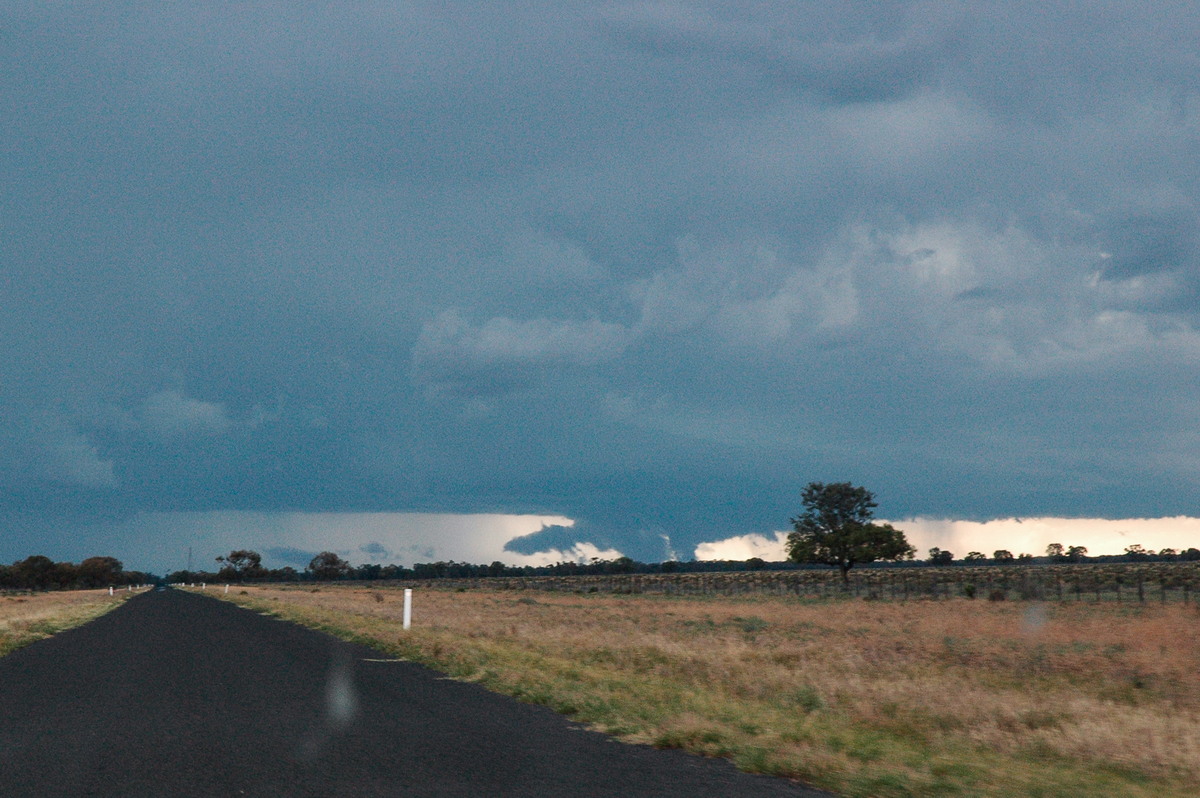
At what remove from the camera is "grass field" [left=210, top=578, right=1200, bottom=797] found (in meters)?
8.63

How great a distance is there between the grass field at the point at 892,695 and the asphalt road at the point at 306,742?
73 centimetres

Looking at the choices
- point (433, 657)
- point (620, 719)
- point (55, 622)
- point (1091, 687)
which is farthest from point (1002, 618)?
point (55, 622)

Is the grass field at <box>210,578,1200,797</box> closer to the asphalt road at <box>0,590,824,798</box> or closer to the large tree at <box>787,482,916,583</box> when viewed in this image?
the asphalt road at <box>0,590,824,798</box>

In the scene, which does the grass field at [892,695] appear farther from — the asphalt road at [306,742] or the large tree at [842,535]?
the large tree at [842,535]

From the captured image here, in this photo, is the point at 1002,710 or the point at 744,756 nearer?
the point at 744,756

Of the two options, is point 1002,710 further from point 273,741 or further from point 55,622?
point 55,622

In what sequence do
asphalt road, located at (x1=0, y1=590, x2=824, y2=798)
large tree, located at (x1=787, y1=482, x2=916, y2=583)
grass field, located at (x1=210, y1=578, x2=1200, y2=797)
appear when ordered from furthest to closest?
1. large tree, located at (x1=787, y1=482, x2=916, y2=583)
2. grass field, located at (x1=210, y1=578, x2=1200, y2=797)
3. asphalt road, located at (x1=0, y1=590, x2=824, y2=798)

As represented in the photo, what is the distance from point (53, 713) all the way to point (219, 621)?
26.0 metres

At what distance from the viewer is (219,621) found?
3694 centimetres

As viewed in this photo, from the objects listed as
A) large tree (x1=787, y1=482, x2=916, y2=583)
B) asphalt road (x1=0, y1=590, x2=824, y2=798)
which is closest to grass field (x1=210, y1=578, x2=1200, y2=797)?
asphalt road (x1=0, y1=590, x2=824, y2=798)

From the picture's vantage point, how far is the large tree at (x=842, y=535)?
89.8 m

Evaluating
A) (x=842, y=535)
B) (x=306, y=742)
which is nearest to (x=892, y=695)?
(x=306, y=742)

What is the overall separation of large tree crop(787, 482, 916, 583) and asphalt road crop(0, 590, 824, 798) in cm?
7649

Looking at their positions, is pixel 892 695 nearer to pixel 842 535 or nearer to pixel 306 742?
pixel 306 742
